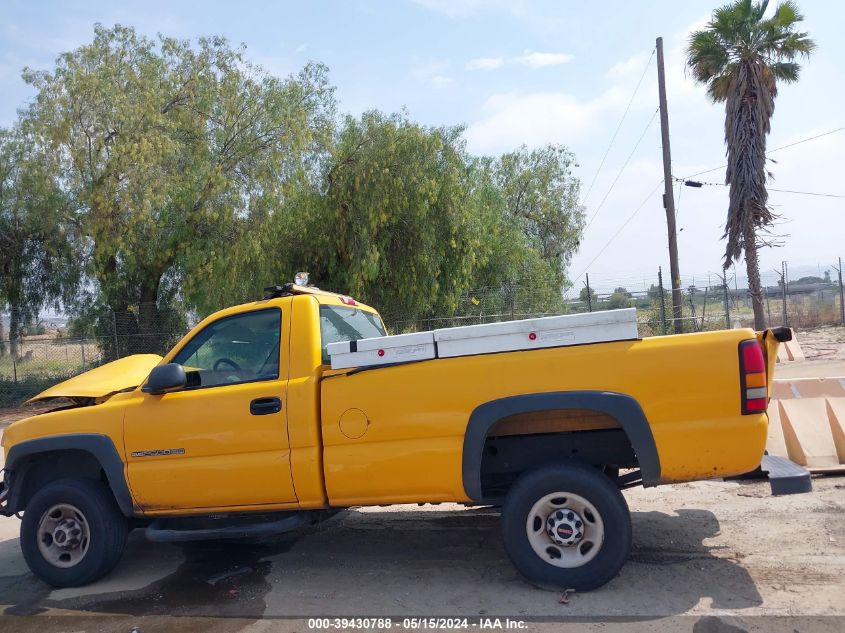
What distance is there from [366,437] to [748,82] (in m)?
16.9

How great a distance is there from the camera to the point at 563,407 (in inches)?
174

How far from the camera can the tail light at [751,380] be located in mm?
4207

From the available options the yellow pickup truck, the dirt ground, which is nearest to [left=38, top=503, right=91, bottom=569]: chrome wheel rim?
the yellow pickup truck

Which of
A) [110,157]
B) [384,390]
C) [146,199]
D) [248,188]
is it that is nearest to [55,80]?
[110,157]

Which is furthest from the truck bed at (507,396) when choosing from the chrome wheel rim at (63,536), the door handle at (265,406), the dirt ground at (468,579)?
the chrome wheel rim at (63,536)

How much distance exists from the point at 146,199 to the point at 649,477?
48.5 feet

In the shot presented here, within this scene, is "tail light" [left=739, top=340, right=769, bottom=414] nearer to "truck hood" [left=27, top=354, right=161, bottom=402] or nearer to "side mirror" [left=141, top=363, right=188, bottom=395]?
"side mirror" [left=141, top=363, right=188, bottom=395]

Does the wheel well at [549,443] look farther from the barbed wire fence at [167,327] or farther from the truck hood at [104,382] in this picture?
the barbed wire fence at [167,327]

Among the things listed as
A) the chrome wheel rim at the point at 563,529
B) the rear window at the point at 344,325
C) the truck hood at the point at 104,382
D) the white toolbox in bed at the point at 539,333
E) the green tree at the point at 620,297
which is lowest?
the chrome wheel rim at the point at 563,529

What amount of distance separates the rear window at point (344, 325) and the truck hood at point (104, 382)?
Result: 1.64 metres

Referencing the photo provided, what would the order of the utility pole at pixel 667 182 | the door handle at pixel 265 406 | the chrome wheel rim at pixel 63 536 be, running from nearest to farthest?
1. the door handle at pixel 265 406
2. the chrome wheel rim at pixel 63 536
3. the utility pole at pixel 667 182

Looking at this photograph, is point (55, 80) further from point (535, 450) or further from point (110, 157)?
point (535, 450)

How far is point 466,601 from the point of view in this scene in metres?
4.54

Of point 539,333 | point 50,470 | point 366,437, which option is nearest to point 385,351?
point 366,437
